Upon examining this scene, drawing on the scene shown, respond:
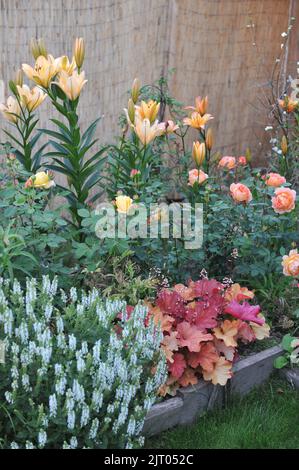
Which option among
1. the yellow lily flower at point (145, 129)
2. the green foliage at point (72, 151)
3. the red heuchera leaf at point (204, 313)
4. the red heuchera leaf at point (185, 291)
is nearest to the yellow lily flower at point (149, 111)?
the yellow lily flower at point (145, 129)

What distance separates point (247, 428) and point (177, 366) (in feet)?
1.47

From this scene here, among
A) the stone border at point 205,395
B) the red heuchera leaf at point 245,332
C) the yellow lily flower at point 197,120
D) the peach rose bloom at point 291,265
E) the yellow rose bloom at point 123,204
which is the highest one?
the yellow lily flower at point 197,120

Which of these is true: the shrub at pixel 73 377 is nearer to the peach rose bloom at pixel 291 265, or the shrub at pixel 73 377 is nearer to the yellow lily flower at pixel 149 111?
the peach rose bloom at pixel 291 265

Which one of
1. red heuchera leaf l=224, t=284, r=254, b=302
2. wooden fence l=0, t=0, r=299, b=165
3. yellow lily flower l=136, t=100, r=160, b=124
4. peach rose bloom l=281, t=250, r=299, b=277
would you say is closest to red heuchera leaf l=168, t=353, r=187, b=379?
red heuchera leaf l=224, t=284, r=254, b=302

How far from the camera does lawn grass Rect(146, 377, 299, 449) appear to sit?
10.9ft

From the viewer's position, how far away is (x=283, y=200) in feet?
12.7

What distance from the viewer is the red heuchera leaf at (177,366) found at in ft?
11.0

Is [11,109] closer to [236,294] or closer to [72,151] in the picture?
[72,151]

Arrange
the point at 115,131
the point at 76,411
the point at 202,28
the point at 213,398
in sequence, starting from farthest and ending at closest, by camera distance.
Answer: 1. the point at 202,28
2. the point at 115,131
3. the point at 213,398
4. the point at 76,411

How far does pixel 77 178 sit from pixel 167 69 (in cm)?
188

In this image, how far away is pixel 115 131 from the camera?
17.3ft

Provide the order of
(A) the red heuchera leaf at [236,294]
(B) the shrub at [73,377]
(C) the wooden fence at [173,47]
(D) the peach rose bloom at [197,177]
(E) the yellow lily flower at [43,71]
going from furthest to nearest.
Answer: (C) the wooden fence at [173,47]
(D) the peach rose bloom at [197,177]
(A) the red heuchera leaf at [236,294]
(E) the yellow lily flower at [43,71]
(B) the shrub at [73,377]

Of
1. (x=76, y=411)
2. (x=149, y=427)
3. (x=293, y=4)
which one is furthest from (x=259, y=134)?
(x=76, y=411)
